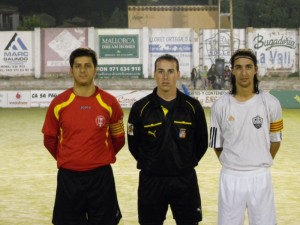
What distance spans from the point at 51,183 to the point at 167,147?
584 centimetres

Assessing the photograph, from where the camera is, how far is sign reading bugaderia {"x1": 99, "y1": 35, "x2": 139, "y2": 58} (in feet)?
128

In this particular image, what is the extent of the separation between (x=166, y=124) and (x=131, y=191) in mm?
4791

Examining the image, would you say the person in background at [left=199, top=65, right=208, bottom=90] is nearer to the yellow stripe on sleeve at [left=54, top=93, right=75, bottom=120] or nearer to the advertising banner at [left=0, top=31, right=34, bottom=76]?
the advertising banner at [left=0, top=31, right=34, bottom=76]

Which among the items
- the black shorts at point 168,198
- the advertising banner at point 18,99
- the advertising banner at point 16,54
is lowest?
the black shorts at point 168,198

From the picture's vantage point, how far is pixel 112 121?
216 inches

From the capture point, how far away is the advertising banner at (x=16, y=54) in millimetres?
38938

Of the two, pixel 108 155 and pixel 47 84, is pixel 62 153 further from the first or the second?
pixel 47 84

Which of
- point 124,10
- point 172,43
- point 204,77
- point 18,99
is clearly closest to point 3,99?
point 18,99

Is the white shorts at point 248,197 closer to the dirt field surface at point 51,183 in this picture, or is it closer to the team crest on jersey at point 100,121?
the team crest on jersey at point 100,121

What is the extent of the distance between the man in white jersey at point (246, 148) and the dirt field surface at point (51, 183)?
9.31 ft

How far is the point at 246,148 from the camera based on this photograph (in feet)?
16.6

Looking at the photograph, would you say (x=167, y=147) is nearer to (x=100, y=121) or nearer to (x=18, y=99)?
(x=100, y=121)

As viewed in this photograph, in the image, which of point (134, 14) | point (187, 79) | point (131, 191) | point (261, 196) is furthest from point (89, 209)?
point (134, 14)

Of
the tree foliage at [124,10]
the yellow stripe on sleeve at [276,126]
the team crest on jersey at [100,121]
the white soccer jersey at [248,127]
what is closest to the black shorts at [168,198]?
the white soccer jersey at [248,127]
